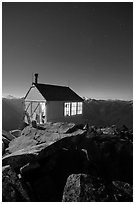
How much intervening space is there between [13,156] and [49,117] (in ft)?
30.4

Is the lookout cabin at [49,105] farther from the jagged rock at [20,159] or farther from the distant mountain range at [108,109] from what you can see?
the jagged rock at [20,159]

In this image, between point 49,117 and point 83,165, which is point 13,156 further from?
point 49,117

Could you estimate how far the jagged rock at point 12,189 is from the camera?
336 centimetres

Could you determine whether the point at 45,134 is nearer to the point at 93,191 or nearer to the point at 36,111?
the point at 93,191

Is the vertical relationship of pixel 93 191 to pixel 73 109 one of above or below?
below

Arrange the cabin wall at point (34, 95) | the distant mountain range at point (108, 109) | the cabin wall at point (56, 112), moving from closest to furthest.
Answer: the cabin wall at point (56, 112) < the cabin wall at point (34, 95) < the distant mountain range at point (108, 109)

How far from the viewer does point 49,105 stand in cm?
1382

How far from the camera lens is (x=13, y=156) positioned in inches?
175

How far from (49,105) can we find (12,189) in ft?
34.5

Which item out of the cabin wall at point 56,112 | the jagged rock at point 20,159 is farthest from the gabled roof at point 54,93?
the jagged rock at point 20,159

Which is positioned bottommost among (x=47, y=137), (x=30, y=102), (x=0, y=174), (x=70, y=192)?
(x=70, y=192)

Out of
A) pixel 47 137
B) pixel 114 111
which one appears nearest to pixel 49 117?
pixel 47 137

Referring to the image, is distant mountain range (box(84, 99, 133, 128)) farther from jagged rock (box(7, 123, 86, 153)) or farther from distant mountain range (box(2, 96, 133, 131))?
jagged rock (box(7, 123, 86, 153))

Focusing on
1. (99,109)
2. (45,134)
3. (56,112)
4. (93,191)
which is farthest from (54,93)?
(99,109)
